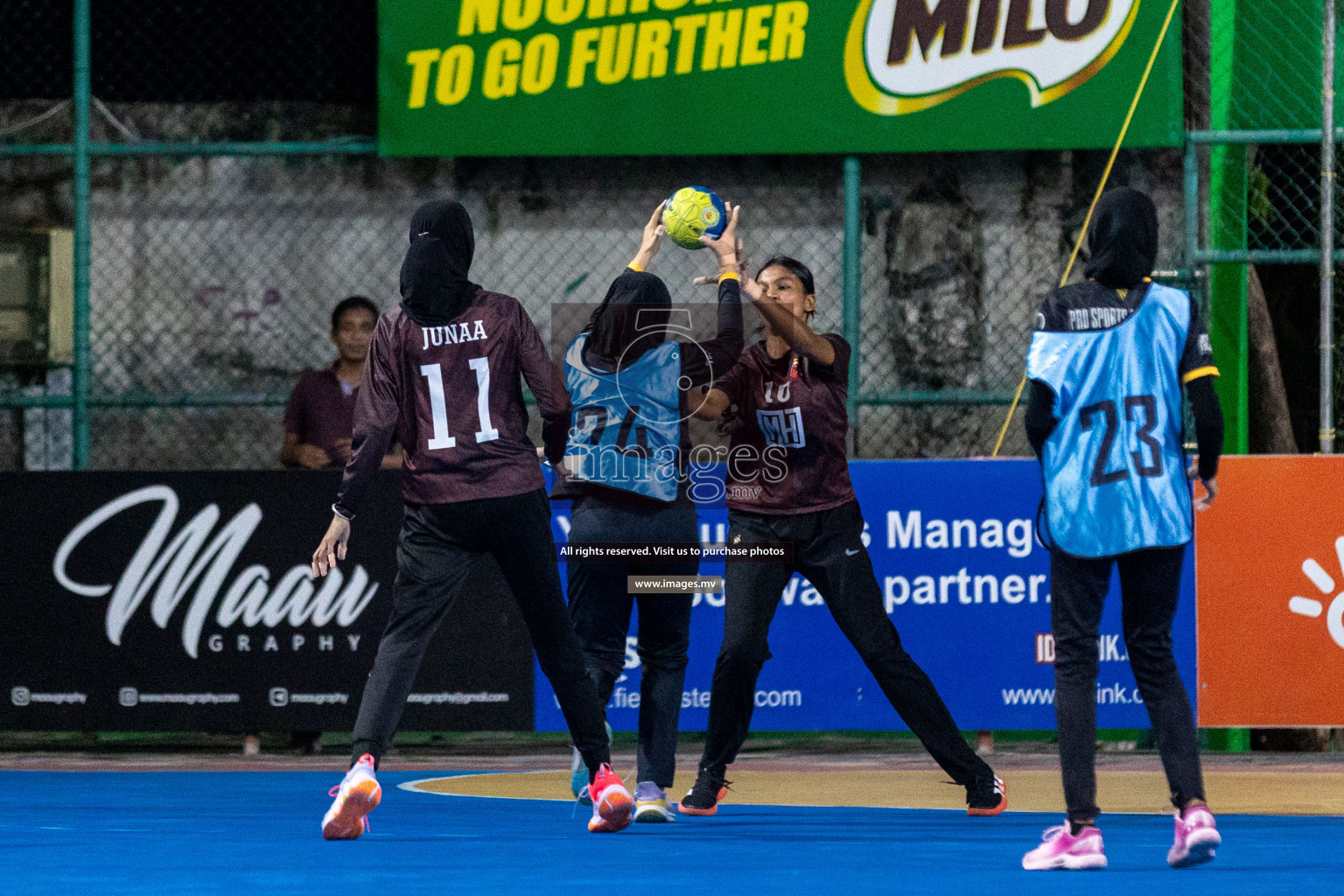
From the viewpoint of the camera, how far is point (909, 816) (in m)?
7.32

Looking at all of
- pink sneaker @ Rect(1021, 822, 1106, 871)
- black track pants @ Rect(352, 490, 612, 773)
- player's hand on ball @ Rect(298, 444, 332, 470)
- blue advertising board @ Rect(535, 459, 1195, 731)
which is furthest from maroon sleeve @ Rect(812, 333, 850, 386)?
player's hand on ball @ Rect(298, 444, 332, 470)

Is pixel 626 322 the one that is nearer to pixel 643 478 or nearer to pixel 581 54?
pixel 643 478

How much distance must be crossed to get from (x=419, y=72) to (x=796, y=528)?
5.16 metres

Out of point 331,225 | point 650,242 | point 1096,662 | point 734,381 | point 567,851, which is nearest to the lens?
point 1096,662

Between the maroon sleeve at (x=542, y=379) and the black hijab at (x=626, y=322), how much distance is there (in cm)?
37

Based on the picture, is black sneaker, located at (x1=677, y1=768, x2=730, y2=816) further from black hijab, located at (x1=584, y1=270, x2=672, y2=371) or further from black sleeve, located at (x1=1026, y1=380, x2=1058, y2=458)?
black sleeve, located at (x1=1026, y1=380, x2=1058, y2=458)

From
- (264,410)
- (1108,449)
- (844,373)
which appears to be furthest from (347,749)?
(1108,449)

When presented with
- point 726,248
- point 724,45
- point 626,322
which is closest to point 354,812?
point 626,322

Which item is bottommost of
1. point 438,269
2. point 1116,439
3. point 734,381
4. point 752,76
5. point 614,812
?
point 614,812

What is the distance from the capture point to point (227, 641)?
969 cm

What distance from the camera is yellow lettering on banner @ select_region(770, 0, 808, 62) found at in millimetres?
10945

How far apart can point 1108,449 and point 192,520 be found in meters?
5.57

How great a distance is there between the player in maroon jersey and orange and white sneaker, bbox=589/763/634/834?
715 millimetres

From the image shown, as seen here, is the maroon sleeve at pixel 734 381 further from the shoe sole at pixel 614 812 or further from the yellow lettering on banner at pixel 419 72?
the yellow lettering on banner at pixel 419 72
